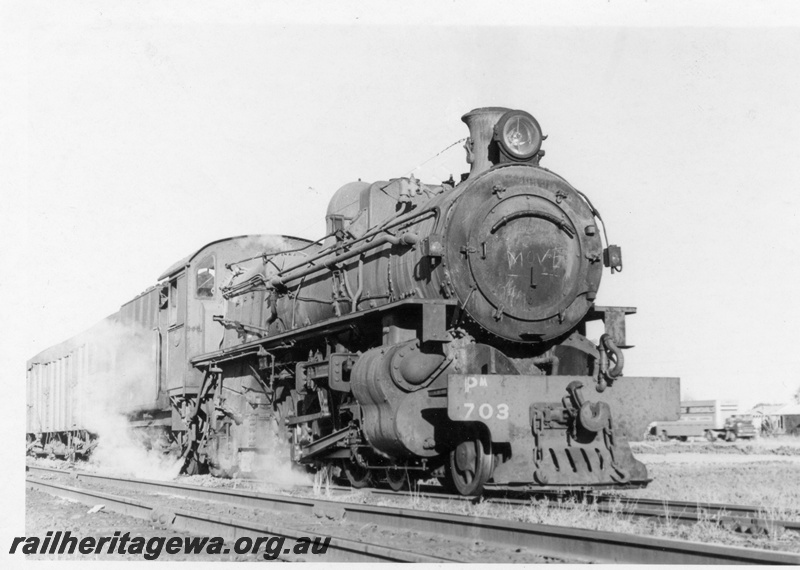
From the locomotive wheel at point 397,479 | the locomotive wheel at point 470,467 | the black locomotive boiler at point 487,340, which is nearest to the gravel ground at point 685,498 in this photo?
the locomotive wheel at point 470,467

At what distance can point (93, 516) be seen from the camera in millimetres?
A: 9992

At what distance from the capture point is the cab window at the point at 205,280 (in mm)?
14672

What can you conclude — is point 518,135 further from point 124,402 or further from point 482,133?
point 124,402

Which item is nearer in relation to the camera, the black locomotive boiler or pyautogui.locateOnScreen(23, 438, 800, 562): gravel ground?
pyautogui.locateOnScreen(23, 438, 800, 562): gravel ground

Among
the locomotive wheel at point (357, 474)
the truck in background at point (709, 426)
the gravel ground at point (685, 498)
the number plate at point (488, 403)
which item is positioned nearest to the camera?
the gravel ground at point (685, 498)

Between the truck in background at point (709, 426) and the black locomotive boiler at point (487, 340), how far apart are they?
22.7m

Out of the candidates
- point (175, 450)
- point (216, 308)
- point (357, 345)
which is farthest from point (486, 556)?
point (175, 450)

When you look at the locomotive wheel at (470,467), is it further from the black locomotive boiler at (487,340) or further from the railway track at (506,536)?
the railway track at (506,536)

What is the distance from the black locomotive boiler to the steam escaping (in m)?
7.13

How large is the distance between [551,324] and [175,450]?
30.5 ft

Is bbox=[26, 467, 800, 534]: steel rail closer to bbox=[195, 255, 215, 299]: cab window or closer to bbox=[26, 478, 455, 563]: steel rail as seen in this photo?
bbox=[26, 478, 455, 563]: steel rail

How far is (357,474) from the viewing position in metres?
10.6

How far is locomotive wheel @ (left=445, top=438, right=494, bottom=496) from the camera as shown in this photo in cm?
831

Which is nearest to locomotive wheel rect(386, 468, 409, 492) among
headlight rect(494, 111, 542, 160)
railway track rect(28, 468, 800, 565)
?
railway track rect(28, 468, 800, 565)
